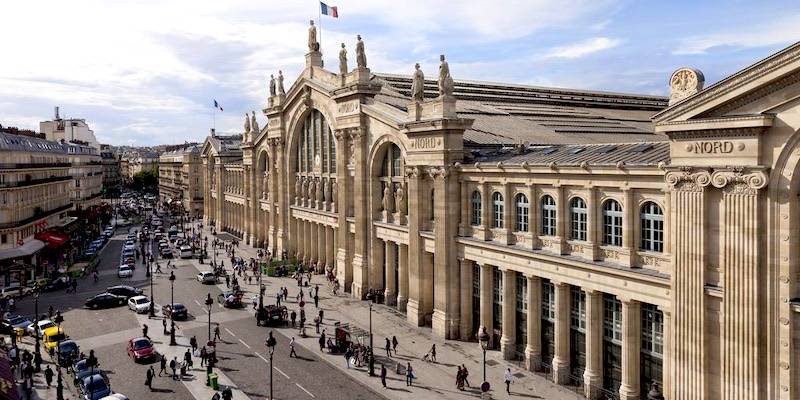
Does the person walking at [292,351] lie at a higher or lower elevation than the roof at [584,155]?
lower

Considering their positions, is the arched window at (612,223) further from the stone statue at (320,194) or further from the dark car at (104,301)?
the dark car at (104,301)

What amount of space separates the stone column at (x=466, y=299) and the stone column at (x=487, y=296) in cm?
200

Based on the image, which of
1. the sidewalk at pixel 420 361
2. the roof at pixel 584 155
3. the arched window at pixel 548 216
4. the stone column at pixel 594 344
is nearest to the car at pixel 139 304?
the sidewalk at pixel 420 361

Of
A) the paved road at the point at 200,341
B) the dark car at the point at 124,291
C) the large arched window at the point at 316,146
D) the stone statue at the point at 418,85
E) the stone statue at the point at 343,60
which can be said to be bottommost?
the paved road at the point at 200,341

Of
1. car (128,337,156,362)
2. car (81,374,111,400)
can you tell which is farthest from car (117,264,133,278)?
car (81,374,111,400)

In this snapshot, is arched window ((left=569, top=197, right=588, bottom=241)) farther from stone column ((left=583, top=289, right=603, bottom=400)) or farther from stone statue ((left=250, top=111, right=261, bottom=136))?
stone statue ((left=250, top=111, right=261, bottom=136))

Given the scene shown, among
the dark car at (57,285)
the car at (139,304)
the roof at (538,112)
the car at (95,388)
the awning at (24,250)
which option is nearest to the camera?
the car at (95,388)

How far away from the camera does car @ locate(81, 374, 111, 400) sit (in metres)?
36.0

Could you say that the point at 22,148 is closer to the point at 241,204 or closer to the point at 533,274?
the point at 241,204

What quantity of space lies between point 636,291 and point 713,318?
15.4ft

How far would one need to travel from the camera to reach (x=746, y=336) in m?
27.0

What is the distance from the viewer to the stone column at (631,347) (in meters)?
33.3

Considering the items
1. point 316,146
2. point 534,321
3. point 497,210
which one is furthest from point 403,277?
point 316,146

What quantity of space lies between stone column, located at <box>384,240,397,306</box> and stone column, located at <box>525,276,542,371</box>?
19.3m
